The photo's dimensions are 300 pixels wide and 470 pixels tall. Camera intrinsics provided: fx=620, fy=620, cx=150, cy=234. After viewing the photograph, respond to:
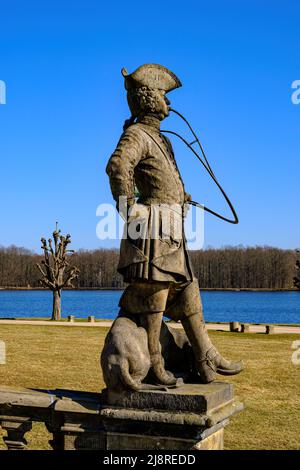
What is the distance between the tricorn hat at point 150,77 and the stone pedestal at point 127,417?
239cm

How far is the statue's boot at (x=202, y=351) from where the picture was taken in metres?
4.88

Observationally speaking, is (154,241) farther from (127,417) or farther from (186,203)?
(127,417)

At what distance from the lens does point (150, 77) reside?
495 centimetres

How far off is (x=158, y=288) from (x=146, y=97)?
153cm

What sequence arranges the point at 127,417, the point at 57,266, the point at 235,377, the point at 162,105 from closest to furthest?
the point at 127,417 < the point at 162,105 < the point at 235,377 < the point at 57,266

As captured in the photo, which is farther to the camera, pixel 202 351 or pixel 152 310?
pixel 202 351

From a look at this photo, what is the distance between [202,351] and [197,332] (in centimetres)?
15

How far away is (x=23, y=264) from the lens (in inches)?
3696

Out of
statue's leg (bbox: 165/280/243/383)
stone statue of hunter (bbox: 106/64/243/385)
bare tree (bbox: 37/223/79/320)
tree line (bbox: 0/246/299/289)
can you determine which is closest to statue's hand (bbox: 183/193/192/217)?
stone statue of hunter (bbox: 106/64/243/385)

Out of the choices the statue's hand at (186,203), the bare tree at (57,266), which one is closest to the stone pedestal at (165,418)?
the statue's hand at (186,203)

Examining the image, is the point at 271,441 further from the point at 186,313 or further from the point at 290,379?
the point at 290,379

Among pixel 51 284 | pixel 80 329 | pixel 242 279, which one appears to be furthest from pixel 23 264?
pixel 80 329

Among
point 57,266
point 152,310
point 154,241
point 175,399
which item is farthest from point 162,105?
point 57,266

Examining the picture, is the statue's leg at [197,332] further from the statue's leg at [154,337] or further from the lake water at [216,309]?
the lake water at [216,309]
